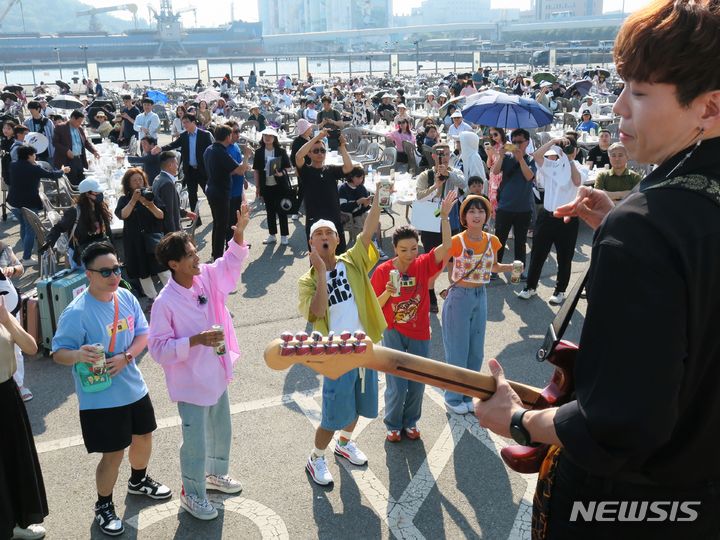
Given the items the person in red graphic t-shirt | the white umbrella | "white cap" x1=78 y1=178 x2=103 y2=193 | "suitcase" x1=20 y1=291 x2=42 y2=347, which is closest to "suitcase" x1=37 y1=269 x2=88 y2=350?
"suitcase" x1=20 y1=291 x2=42 y2=347

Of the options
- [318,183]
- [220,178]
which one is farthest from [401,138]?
[318,183]

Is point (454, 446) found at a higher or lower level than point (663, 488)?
lower

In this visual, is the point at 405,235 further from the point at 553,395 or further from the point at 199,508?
the point at 553,395

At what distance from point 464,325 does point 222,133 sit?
5510 millimetres

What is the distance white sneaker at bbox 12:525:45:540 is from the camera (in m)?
4.13

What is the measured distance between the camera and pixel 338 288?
4625mm

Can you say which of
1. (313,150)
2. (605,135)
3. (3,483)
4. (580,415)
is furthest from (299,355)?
(605,135)

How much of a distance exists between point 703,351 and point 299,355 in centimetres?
127

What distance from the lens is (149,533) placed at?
4207 millimetres

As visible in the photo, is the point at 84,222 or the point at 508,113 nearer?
the point at 84,222

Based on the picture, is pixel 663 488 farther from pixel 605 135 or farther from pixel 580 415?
pixel 605 135

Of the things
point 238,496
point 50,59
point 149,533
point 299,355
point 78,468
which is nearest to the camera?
point 299,355

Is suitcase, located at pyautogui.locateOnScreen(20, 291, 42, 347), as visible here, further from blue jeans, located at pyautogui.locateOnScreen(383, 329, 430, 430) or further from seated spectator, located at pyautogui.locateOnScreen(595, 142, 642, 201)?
seated spectator, located at pyautogui.locateOnScreen(595, 142, 642, 201)

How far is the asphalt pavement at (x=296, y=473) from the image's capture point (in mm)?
4262
